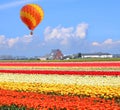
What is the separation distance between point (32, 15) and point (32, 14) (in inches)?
4.5

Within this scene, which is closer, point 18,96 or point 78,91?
point 18,96

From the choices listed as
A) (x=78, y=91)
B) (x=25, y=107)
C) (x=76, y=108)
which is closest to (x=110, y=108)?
(x=76, y=108)

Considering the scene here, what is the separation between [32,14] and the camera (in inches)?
1827

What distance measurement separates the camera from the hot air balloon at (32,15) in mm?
46594

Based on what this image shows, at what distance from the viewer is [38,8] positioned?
1844 inches

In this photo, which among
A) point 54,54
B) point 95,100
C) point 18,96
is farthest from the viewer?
point 54,54

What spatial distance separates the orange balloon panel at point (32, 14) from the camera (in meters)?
46.6

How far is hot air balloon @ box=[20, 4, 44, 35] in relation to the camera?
46.6 m

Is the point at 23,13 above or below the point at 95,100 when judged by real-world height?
above

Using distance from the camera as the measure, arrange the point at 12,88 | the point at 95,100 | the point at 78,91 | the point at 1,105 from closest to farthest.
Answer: the point at 1,105, the point at 95,100, the point at 78,91, the point at 12,88

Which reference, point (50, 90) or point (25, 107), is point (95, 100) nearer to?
point (25, 107)

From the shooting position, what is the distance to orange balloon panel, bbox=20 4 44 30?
4659 centimetres

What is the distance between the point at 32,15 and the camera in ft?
152

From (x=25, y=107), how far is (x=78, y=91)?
21.9 ft
